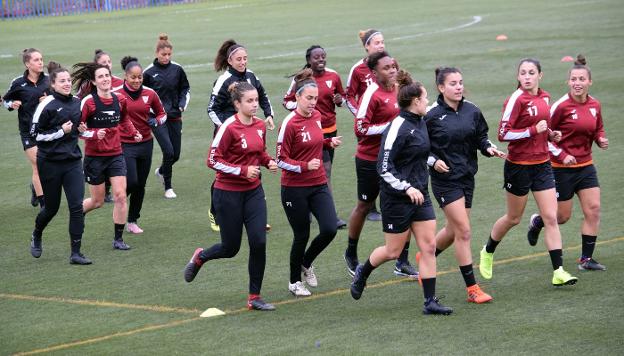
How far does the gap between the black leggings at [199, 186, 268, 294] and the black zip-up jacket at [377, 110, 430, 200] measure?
127cm

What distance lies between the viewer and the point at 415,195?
9.52 meters

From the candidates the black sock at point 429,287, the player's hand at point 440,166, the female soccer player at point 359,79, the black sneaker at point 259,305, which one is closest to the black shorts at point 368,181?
the female soccer player at point 359,79

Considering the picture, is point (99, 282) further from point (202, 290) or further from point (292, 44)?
point (292, 44)

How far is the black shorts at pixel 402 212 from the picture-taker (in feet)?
31.9

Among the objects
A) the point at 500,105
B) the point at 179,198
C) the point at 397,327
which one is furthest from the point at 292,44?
the point at 397,327

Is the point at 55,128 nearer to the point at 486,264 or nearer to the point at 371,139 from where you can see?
the point at 371,139

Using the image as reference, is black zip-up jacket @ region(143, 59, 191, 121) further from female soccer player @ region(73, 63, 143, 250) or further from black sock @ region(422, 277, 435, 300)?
black sock @ region(422, 277, 435, 300)

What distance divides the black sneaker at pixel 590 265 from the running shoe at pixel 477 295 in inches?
58.6

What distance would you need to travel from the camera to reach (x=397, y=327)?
9.47 metres

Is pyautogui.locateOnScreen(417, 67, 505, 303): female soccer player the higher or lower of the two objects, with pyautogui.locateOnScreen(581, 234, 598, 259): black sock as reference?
higher

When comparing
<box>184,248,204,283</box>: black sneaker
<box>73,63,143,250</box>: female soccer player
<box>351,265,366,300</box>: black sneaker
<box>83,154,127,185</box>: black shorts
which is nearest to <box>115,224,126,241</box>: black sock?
<box>73,63,143,250</box>: female soccer player

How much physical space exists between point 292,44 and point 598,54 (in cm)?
1013

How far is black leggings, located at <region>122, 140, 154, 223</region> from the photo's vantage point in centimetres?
1377

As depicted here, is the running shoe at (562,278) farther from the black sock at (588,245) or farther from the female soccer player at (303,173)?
the female soccer player at (303,173)
